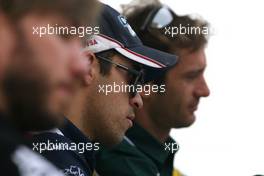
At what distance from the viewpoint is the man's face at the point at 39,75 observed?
1271 millimetres

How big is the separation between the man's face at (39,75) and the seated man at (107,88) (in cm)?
76

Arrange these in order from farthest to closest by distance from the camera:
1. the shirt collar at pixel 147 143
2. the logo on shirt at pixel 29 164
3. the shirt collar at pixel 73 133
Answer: the shirt collar at pixel 147 143, the shirt collar at pixel 73 133, the logo on shirt at pixel 29 164

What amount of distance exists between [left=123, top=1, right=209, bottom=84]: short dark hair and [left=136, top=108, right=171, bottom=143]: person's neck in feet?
0.33

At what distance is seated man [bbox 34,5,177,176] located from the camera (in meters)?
2.13

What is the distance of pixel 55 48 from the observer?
1.30 meters

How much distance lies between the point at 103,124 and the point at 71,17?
88 centimetres

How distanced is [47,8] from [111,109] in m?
0.93

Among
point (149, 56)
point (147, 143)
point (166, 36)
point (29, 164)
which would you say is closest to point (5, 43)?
point (29, 164)

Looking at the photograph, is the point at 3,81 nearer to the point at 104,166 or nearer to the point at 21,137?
the point at 21,137
